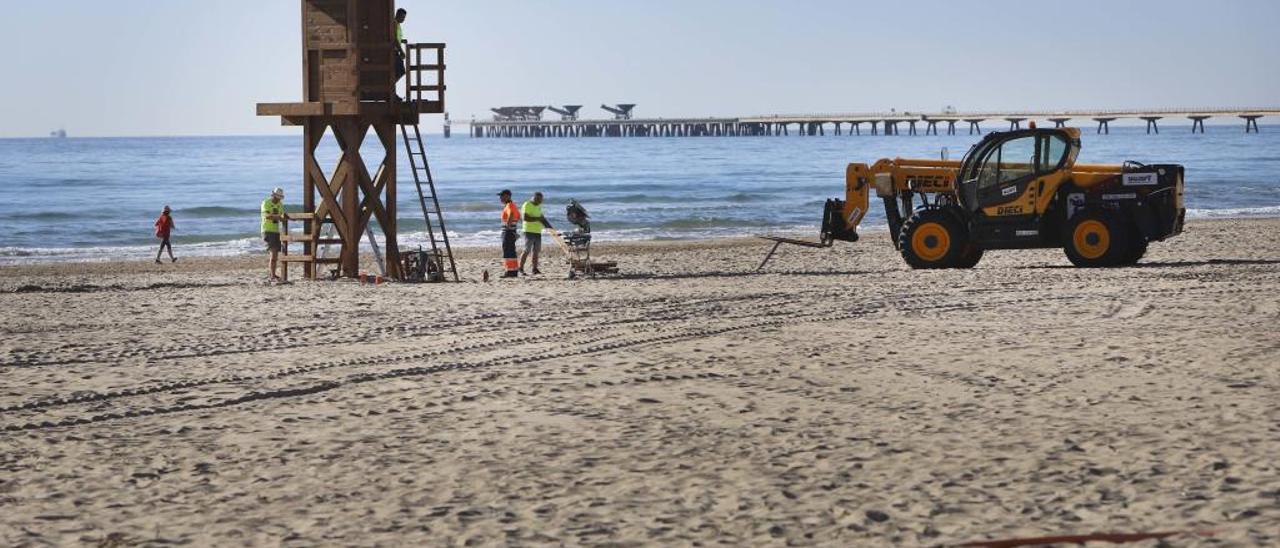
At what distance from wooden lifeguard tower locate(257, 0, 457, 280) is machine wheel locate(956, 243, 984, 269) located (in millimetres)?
7083

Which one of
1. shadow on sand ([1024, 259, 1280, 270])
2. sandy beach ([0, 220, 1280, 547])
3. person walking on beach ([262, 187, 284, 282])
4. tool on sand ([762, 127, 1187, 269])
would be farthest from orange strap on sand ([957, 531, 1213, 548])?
person walking on beach ([262, 187, 284, 282])

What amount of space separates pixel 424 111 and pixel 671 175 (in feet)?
196

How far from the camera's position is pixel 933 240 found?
21.1m

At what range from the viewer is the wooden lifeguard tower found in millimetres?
19906

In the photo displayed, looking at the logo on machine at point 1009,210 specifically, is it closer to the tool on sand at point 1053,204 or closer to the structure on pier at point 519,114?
the tool on sand at point 1053,204

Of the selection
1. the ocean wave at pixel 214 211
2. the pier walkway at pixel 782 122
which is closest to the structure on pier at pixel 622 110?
the pier walkway at pixel 782 122

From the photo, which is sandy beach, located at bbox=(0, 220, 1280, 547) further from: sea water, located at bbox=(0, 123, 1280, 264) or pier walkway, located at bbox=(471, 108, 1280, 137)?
pier walkway, located at bbox=(471, 108, 1280, 137)

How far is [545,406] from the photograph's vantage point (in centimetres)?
1042

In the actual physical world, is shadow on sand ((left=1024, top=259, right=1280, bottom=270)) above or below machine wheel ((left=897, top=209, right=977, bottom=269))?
below

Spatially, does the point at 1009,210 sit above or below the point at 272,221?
above

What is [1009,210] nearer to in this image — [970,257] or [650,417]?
[970,257]

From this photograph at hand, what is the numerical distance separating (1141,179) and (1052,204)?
118 centimetres

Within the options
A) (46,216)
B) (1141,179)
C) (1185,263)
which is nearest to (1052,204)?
(1141,179)

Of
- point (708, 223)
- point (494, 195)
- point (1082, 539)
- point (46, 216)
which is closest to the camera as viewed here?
point (1082, 539)
